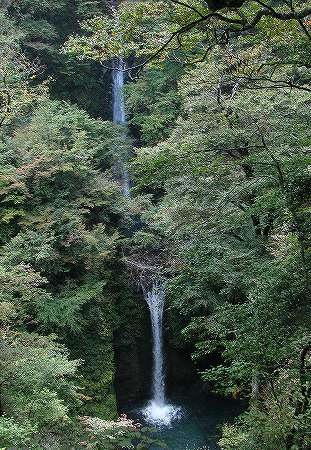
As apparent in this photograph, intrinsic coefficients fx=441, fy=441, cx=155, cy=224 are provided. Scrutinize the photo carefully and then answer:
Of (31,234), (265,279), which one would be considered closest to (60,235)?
(31,234)

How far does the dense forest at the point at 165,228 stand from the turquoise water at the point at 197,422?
0.58 meters

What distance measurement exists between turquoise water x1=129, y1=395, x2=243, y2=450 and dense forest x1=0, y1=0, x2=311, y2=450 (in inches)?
22.8

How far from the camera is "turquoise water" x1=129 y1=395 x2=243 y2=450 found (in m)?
11.8

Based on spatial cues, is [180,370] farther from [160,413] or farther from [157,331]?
[160,413]

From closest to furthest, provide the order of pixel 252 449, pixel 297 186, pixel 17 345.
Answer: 1. pixel 297 186
2. pixel 252 449
3. pixel 17 345

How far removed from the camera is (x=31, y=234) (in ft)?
37.3

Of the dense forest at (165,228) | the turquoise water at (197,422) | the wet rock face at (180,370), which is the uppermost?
the dense forest at (165,228)

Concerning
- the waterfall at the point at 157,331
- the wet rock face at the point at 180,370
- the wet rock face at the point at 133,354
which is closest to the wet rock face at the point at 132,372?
the wet rock face at the point at 133,354

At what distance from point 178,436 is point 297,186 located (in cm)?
968

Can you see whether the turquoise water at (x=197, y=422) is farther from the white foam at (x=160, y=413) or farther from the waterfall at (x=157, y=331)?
the waterfall at (x=157, y=331)

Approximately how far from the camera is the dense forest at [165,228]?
500 centimetres

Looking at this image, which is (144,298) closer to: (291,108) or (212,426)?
(212,426)

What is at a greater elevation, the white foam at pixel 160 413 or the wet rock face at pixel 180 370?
the wet rock face at pixel 180 370

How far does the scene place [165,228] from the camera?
1190 cm
